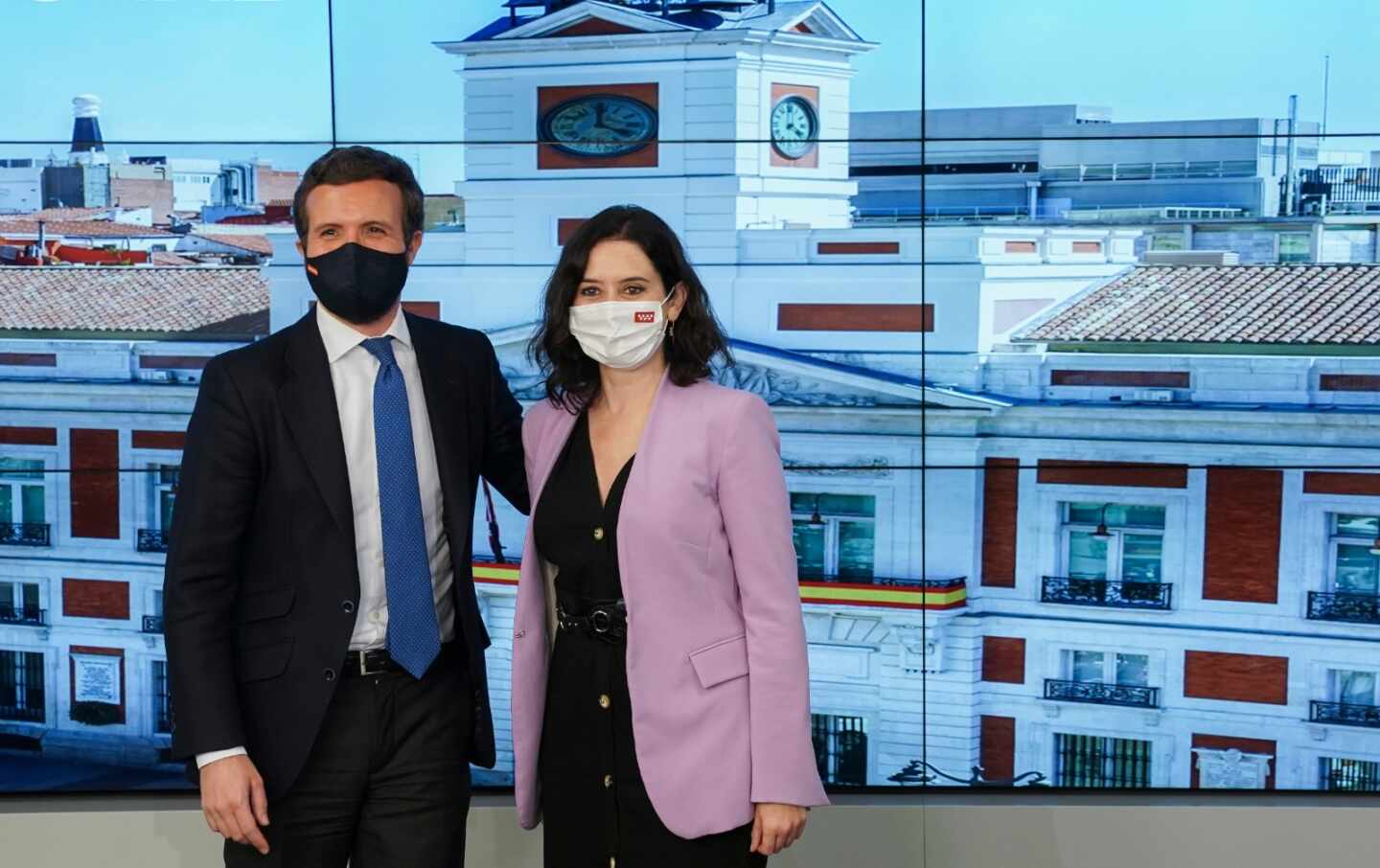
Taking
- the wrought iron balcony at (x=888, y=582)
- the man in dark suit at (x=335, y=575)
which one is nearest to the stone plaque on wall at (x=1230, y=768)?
the wrought iron balcony at (x=888, y=582)

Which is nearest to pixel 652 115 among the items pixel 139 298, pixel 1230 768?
pixel 139 298

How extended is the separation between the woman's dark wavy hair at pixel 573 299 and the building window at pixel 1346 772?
2.87m

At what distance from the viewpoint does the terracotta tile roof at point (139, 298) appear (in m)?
3.91

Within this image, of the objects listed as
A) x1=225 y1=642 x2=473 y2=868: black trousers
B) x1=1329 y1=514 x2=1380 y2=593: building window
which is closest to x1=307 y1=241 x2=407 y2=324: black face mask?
x1=225 y1=642 x2=473 y2=868: black trousers

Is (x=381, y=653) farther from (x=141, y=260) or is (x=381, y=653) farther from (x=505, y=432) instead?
(x=141, y=260)

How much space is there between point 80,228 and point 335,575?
8.36ft

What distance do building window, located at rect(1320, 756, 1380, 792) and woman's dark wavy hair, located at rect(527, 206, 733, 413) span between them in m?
2.87

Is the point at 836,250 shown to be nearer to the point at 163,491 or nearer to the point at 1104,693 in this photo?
the point at 1104,693

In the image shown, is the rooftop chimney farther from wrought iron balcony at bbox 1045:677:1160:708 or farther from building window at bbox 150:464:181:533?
wrought iron balcony at bbox 1045:677:1160:708

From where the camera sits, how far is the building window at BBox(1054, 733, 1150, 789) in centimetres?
422

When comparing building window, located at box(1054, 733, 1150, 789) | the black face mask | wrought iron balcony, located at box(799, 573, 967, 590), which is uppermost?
the black face mask

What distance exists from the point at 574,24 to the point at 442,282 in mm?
769

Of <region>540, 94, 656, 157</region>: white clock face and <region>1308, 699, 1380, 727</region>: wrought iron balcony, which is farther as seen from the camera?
<region>1308, 699, 1380, 727</region>: wrought iron balcony

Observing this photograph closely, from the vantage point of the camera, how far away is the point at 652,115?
3.72 metres
